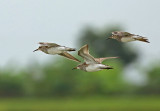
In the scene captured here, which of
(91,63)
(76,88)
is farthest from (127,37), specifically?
(76,88)

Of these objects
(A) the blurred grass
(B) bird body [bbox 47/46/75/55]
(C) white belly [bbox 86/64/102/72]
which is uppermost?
(A) the blurred grass

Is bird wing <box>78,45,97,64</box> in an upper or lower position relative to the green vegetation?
lower

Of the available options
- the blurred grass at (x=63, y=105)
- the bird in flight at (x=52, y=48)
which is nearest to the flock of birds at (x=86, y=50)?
the bird in flight at (x=52, y=48)

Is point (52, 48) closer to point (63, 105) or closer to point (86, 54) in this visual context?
point (86, 54)

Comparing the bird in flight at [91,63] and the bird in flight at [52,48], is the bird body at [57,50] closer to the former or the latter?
the bird in flight at [52,48]

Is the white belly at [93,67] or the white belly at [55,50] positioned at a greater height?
the white belly at [55,50]

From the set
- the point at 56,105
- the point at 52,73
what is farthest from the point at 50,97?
the point at 56,105

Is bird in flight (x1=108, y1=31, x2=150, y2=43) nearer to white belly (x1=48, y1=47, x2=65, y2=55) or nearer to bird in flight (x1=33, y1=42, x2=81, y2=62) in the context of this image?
bird in flight (x1=33, y1=42, x2=81, y2=62)

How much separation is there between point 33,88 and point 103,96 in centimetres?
595

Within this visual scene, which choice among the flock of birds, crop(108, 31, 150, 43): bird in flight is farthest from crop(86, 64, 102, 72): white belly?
crop(108, 31, 150, 43): bird in flight

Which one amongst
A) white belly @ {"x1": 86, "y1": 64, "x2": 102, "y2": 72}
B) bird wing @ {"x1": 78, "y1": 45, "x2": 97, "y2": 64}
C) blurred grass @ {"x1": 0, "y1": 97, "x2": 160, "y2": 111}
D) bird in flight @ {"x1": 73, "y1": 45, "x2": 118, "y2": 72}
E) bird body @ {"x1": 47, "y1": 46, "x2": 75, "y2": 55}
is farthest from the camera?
blurred grass @ {"x1": 0, "y1": 97, "x2": 160, "y2": 111}

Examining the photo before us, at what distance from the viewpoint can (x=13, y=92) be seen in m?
51.1

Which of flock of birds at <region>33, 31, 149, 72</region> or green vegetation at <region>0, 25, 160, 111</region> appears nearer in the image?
flock of birds at <region>33, 31, 149, 72</region>

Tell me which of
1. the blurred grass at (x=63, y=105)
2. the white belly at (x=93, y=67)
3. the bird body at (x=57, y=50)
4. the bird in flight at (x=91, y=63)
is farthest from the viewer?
the blurred grass at (x=63, y=105)
